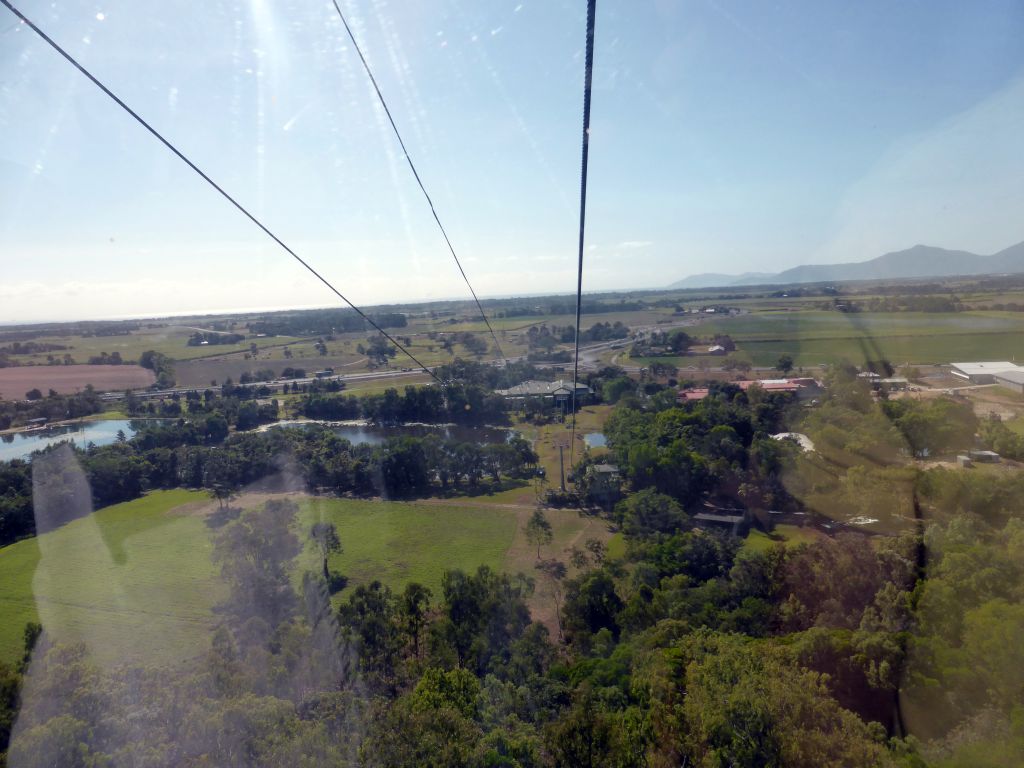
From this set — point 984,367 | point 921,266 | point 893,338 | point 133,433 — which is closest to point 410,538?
point 133,433

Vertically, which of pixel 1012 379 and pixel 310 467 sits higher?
pixel 1012 379

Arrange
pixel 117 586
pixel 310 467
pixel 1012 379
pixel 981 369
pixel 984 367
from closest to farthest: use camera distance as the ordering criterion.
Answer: pixel 117 586, pixel 310 467, pixel 1012 379, pixel 981 369, pixel 984 367

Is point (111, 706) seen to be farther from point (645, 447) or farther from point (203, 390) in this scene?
point (203, 390)

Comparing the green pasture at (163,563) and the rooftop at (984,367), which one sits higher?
the rooftop at (984,367)

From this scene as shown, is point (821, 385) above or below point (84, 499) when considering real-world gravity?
above

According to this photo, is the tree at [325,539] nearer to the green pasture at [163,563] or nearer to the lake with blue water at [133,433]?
the green pasture at [163,563]

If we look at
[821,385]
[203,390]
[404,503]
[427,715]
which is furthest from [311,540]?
[203,390]

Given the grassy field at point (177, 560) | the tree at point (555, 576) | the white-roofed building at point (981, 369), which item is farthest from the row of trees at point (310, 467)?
the white-roofed building at point (981, 369)

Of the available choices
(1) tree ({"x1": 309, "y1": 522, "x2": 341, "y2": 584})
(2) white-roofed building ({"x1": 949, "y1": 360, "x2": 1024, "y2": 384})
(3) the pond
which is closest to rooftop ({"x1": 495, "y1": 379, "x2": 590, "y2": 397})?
(2) white-roofed building ({"x1": 949, "y1": 360, "x2": 1024, "y2": 384})

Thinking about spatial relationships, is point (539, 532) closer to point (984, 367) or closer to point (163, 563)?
point (163, 563)
